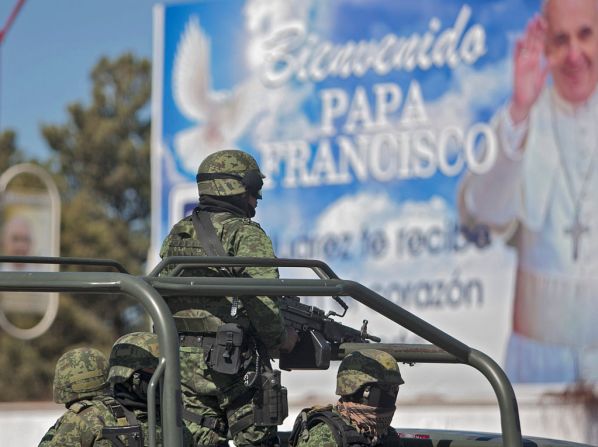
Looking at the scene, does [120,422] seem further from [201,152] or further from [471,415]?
[201,152]

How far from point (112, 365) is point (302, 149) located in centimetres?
1670

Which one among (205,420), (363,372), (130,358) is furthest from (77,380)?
(363,372)

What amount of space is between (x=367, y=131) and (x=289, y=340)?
15.6 m

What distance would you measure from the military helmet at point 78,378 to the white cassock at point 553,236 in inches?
535

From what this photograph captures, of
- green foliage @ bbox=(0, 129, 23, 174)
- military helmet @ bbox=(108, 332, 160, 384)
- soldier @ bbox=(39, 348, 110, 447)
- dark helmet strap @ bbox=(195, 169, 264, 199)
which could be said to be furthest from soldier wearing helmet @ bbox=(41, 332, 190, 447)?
green foliage @ bbox=(0, 129, 23, 174)

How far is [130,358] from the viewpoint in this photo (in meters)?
4.88

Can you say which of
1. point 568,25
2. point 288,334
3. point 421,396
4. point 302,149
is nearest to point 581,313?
point 421,396

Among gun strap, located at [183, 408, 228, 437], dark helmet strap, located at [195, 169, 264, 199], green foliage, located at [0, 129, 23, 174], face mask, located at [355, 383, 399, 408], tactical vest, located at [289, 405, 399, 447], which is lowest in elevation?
gun strap, located at [183, 408, 228, 437]

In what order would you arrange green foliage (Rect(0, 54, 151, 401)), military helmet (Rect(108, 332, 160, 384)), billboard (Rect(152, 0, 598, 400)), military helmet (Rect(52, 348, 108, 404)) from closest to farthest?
military helmet (Rect(108, 332, 160, 384)) → military helmet (Rect(52, 348, 108, 404)) → billboard (Rect(152, 0, 598, 400)) → green foliage (Rect(0, 54, 151, 401))

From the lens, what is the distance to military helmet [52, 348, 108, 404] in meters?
5.16

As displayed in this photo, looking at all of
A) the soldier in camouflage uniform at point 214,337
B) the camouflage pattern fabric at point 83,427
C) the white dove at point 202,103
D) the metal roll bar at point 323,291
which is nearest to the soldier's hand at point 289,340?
the soldier in camouflage uniform at point 214,337

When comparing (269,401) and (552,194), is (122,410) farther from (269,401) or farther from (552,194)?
(552,194)

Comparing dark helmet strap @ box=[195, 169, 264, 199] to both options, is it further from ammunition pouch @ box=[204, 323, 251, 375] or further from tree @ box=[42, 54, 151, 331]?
tree @ box=[42, 54, 151, 331]

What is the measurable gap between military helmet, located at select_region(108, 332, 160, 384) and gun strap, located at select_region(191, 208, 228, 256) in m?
0.48
